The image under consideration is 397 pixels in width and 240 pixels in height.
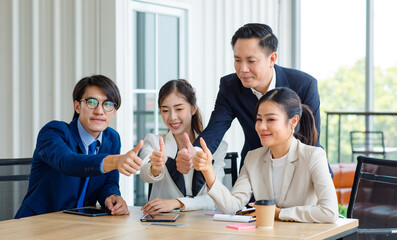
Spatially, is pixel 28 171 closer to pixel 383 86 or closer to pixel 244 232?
pixel 244 232

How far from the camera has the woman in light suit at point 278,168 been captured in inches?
78.7

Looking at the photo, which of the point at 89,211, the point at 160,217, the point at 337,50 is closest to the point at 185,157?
the point at 160,217

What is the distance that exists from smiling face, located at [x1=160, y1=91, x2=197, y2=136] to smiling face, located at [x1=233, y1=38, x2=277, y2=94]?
1.17ft

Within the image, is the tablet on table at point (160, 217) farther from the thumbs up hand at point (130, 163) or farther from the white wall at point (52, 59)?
the white wall at point (52, 59)

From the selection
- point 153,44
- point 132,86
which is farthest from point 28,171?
point 153,44

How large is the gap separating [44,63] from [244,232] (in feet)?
8.28

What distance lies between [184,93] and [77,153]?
0.59 metres

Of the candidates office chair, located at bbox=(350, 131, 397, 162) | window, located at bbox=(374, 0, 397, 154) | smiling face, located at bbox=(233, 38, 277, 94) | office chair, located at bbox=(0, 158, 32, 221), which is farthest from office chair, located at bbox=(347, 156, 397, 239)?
window, located at bbox=(374, 0, 397, 154)

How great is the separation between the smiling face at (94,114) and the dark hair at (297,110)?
59 centimetres

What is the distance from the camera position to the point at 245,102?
97.3 inches

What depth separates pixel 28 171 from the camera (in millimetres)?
2449

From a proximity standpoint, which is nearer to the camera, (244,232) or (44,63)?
(244,232)

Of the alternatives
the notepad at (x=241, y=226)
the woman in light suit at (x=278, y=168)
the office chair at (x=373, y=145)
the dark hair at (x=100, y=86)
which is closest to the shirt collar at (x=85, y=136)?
the dark hair at (x=100, y=86)

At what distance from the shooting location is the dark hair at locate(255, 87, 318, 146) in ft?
6.86
